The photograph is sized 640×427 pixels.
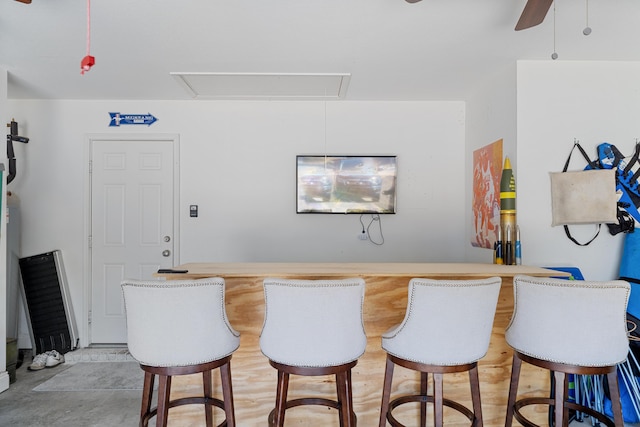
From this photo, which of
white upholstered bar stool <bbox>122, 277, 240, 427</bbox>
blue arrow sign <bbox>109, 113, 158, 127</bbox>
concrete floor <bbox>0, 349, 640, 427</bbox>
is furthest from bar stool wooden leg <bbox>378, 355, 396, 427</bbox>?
blue arrow sign <bbox>109, 113, 158, 127</bbox>

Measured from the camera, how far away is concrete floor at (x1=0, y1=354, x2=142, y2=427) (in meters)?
2.39

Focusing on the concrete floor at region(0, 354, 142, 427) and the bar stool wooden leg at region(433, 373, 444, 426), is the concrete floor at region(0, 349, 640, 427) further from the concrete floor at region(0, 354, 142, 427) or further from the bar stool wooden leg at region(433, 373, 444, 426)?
the bar stool wooden leg at region(433, 373, 444, 426)

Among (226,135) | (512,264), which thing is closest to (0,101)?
(226,135)

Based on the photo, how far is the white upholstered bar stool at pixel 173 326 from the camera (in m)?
1.62

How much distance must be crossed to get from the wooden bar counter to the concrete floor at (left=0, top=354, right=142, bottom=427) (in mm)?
722

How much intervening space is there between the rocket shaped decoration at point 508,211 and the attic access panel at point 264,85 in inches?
60.2

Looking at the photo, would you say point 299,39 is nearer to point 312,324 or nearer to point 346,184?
point 346,184

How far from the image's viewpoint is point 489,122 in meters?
3.24

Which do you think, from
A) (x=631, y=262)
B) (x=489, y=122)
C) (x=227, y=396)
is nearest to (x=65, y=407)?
(x=227, y=396)

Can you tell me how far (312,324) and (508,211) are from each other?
5.78ft

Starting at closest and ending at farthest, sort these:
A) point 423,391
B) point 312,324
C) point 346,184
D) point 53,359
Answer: point 312,324 → point 423,391 → point 53,359 → point 346,184

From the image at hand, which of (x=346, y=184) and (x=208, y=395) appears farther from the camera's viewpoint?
(x=346, y=184)

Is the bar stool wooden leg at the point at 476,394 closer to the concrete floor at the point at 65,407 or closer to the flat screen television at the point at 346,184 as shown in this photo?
the concrete floor at the point at 65,407

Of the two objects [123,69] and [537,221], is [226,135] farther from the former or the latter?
[537,221]
